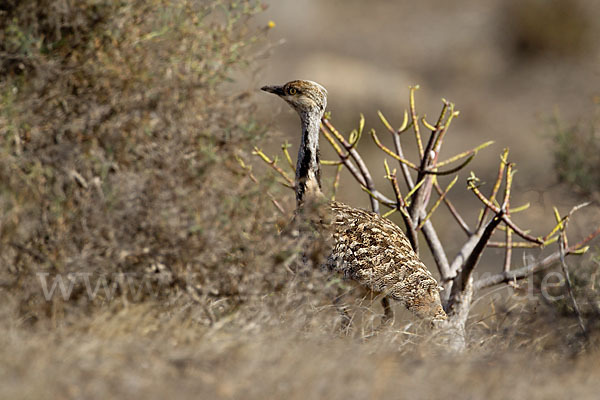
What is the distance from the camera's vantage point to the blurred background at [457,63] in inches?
683

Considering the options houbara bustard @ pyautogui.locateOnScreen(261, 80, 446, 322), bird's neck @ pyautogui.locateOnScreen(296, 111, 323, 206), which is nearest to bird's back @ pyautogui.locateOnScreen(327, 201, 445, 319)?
houbara bustard @ pyautogui.locateOnScreen(261, 80, 446, 322)

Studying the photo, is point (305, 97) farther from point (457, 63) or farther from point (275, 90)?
point (457, 63)

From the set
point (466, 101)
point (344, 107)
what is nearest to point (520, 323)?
point (344, 107)

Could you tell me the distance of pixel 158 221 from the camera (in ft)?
11.3

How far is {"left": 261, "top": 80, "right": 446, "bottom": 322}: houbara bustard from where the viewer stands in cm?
475

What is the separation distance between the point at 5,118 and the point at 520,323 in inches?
127

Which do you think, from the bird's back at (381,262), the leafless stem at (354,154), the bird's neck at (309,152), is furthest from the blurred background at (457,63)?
the bird's neck at (309,152)

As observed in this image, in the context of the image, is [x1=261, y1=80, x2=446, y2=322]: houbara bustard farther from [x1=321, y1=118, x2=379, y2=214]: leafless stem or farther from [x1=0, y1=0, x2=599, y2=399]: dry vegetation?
[x1=0, y1=0, x2=599, y2=399]: dry vegetation

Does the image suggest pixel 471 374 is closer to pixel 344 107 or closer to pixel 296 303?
pixel 296 303

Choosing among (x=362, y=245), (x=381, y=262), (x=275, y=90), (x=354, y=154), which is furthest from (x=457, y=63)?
(x=381, y=262)

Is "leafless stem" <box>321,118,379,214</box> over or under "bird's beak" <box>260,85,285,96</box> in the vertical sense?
under

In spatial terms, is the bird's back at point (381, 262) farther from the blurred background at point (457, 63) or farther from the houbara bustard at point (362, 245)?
the blurred background at point (457, 63)

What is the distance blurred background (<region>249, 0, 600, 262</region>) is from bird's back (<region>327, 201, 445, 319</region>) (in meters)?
8.05

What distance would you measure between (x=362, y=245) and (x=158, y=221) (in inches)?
74.8
